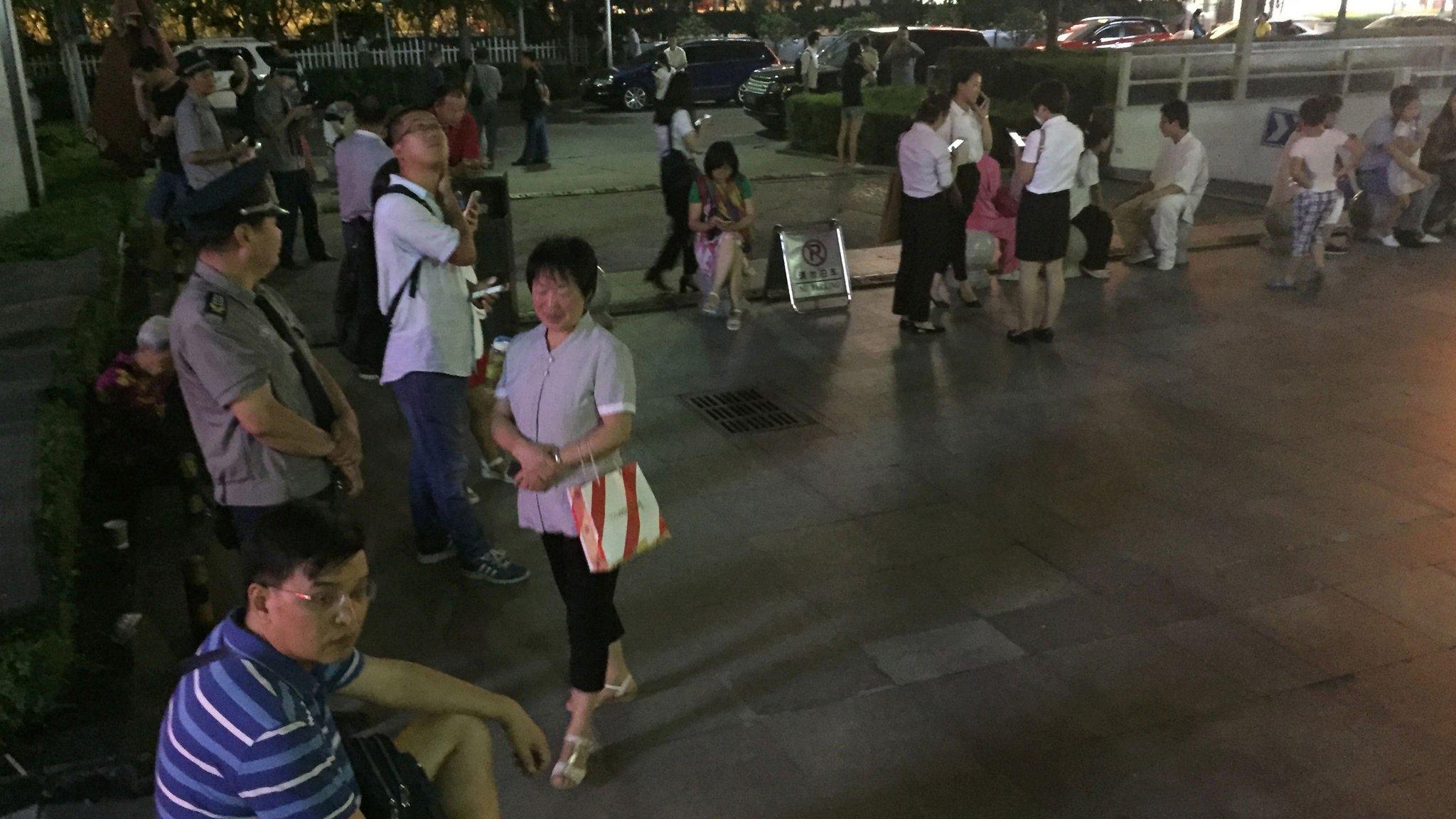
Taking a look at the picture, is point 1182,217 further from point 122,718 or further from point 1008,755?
point 122,718

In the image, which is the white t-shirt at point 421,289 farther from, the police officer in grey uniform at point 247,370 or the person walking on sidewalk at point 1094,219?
the person walking on sidewalk at point 1094,219

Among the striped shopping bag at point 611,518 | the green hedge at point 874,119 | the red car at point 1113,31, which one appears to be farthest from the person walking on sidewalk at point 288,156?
the red car at point 1113,31

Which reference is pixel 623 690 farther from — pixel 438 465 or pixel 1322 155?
pixel 1322 155

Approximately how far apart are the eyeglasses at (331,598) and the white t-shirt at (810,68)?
700 inches

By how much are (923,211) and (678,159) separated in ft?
6.62

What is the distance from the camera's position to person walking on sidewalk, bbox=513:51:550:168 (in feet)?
51.9

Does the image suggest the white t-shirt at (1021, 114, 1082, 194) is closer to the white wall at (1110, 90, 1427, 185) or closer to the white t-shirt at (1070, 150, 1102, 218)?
the white t-shirt at (1070, 150, 1102, 218)

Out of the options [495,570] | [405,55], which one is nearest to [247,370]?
Result: [495,570]

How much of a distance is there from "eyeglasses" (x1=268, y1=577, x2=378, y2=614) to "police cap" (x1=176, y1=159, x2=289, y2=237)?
154 centimetres

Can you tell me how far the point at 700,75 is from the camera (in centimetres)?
2506

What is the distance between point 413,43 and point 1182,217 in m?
24.3

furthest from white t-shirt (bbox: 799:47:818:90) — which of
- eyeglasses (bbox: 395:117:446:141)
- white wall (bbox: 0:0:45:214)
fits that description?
eyeglasses (bbox: 395:117:446:141)

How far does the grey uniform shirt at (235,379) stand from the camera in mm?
3240

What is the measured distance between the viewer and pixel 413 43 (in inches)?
1170
